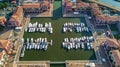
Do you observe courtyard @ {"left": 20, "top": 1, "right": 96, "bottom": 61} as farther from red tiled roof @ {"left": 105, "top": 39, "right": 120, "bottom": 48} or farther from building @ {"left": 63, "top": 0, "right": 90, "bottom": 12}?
building @ {"left": 63, "top": 0, "right": 90, "bottom": 12}

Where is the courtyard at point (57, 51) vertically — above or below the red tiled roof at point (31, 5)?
below

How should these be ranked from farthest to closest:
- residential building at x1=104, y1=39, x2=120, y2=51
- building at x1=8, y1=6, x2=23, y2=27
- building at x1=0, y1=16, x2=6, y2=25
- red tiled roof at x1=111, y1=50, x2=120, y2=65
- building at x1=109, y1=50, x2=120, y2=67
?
building at x1=0, y1=16, x2=6, y2=25, building at x1=8, y1=6, x2=23, y2=27, residential building at x1=104, y1=39, x2=120, y2=51, red tiled roof at x1=111, y1=50, x2=120, y2=65, building at x1=109, y1=50, x2=120, y2=67

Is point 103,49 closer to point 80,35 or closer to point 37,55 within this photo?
point 80,35

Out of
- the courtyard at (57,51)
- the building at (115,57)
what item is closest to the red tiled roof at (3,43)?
the courtyard at (57,51)

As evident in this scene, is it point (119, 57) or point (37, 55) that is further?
point (37, 55)

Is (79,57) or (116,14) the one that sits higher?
(116,14)

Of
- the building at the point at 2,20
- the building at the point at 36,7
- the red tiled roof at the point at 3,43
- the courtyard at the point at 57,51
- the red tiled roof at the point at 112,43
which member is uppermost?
the building at the point at 36,7

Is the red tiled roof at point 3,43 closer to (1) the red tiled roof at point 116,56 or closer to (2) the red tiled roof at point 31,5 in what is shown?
(2) the red tiled roof at point 31,5

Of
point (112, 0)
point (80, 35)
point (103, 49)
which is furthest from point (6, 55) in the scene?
point (112, 0)

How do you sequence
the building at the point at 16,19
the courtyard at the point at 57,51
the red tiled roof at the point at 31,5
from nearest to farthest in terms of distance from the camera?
the courtyard at the point at 57,51
the building at the point at 16,19
the red tiled roof at the point at 31,5

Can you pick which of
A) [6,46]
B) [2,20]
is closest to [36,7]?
[2,20]

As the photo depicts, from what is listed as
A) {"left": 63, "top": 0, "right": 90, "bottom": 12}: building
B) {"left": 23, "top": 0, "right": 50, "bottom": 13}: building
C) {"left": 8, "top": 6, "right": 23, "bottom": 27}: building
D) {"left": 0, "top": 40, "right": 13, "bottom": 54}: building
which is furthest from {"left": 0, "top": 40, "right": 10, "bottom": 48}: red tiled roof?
{"left": 63, "top": 0, "right": 90, "bottom": 12}: building
